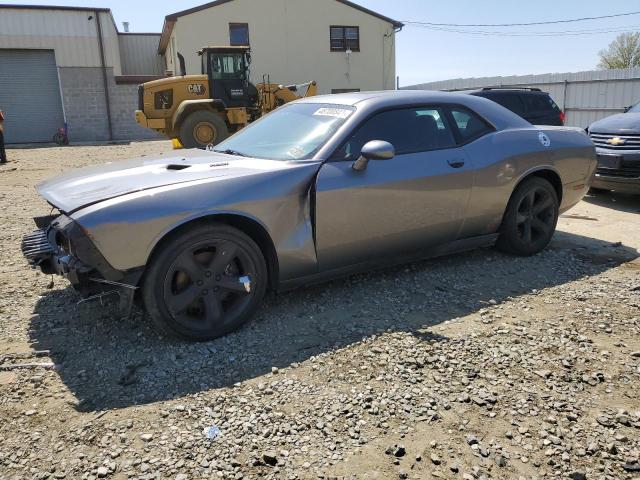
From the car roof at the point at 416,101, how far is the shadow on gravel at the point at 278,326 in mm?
1302

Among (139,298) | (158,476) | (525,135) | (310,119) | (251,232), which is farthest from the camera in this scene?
(525,135)

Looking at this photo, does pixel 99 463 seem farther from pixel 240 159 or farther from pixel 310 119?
pixel 310 119

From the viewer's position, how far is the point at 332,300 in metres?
4.00

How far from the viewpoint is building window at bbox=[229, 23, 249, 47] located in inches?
1024

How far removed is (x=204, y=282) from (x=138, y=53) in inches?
1278

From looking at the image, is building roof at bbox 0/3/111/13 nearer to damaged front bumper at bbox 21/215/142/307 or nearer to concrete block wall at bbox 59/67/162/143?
concrete block wall at bbox 59/67/162/143

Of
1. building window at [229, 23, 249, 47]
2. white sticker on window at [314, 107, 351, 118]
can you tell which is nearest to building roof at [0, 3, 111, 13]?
building window at [229, 23, 249, 47]

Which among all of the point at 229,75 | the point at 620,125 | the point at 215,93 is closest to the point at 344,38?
the point at 229,75

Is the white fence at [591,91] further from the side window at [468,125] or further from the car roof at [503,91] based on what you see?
the side window at [468,125]

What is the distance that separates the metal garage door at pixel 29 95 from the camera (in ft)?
81.3

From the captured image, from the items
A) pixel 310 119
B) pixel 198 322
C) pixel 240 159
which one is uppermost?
pixel 310 119

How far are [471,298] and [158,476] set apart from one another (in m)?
2.68

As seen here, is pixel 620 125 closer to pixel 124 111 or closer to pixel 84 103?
pixel 124 111

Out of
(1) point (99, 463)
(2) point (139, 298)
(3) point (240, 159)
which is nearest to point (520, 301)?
(3) point (240, 159)
